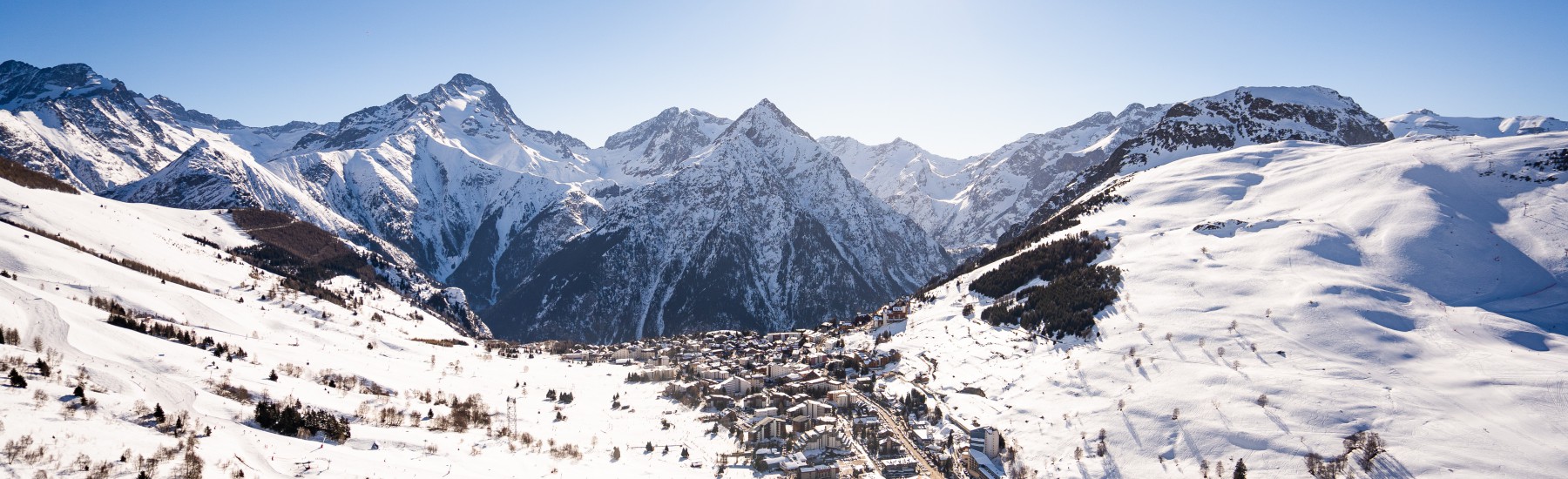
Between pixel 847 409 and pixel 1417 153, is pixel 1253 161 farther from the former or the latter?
pixel 847 409

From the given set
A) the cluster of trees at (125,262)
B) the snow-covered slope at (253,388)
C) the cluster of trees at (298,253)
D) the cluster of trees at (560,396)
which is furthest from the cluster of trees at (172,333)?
the cluster of trees at (298,253)

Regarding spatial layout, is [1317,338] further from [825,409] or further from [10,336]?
[10,336]

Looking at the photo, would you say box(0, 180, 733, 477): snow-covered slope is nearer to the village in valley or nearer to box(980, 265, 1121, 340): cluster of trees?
the village in valley

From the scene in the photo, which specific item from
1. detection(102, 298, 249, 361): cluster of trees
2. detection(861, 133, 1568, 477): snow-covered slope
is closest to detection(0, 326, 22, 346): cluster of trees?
detection(102, 298, 249, 361): cluster of trees

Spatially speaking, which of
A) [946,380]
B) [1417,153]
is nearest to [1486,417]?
[946,380]

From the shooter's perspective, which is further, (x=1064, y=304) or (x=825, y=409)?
(x=1064, y=304)

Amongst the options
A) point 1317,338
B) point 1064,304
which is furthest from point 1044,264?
point 1317,338
